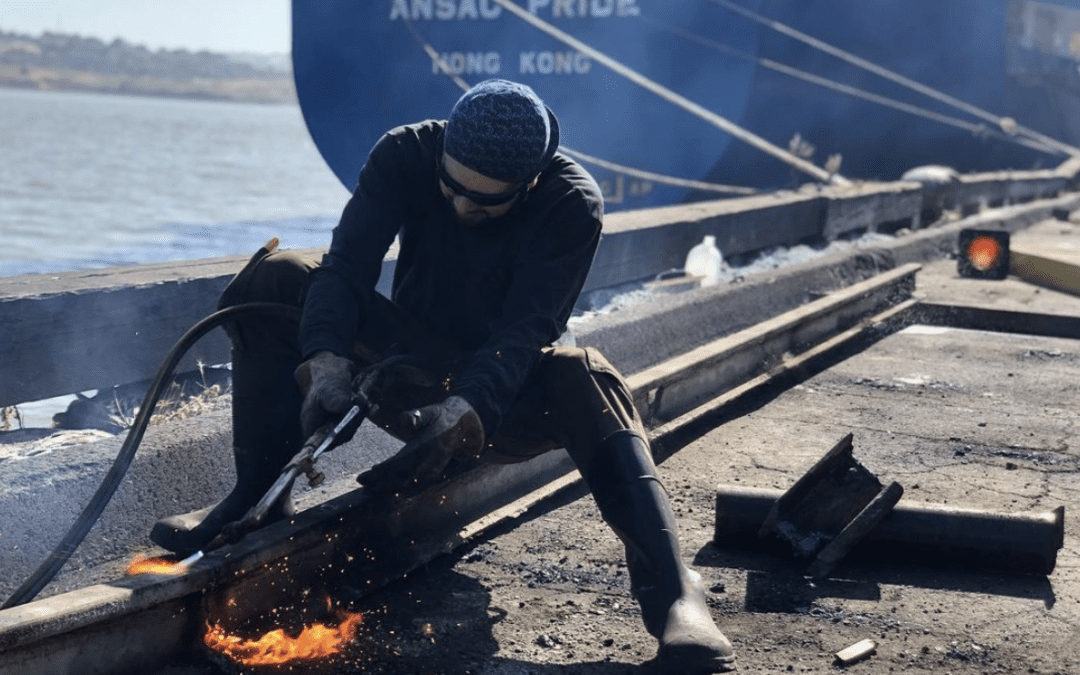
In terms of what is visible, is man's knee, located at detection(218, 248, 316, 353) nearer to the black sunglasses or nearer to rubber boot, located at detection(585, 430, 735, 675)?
the black sunglasses

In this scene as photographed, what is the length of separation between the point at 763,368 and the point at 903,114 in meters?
18.1

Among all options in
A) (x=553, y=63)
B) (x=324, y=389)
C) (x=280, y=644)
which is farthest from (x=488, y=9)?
(x=280, y=644)

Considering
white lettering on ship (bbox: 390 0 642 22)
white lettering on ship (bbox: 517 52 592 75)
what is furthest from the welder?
white lettering on ship (bbox: 390 0 642 22)

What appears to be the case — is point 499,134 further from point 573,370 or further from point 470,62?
point 470,62

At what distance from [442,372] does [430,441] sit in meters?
0.52

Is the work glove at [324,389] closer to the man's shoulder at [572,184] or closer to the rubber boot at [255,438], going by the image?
the rubber boot at [255,438]

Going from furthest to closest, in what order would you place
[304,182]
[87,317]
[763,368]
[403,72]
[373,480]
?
[304,182], [403,72], [763,368], [87,317], [373,480]

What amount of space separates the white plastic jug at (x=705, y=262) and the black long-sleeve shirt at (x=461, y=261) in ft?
17.4

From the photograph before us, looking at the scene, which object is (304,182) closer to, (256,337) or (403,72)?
(403,72)

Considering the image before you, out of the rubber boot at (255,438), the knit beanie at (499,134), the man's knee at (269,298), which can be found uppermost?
the knit beanie at (499,134)

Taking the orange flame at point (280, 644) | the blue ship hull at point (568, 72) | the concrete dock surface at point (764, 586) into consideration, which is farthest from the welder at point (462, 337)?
the blue ship hull at point (568, 72)

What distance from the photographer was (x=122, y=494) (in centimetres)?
383

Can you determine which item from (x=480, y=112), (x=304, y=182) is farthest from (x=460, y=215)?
(x=304, y=182)

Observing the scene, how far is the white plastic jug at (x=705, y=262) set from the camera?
888 centimetres
